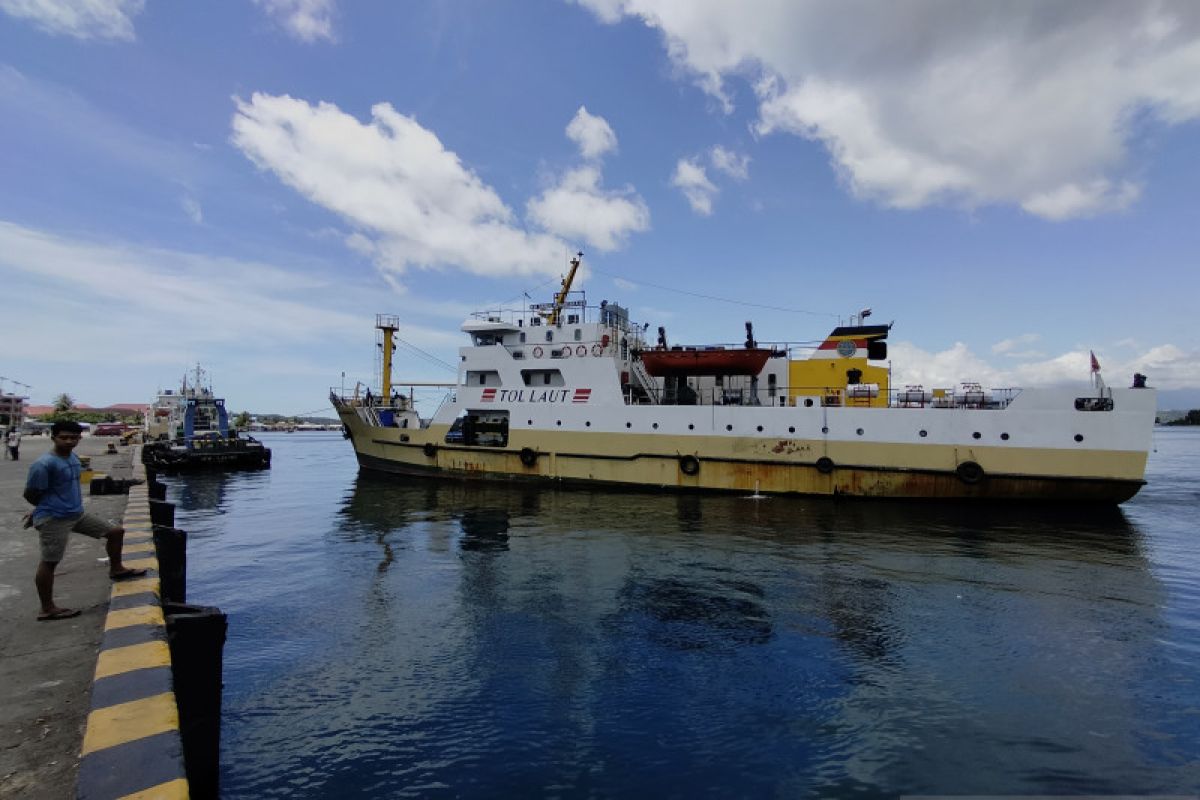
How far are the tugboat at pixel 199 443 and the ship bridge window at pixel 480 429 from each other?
12.2 metres

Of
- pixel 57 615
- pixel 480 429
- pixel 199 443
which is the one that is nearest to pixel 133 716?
pixel 57 615

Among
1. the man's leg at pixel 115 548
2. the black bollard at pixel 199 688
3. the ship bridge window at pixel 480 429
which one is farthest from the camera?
the ship bridge window at pixel 480 429

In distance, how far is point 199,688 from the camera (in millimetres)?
4328

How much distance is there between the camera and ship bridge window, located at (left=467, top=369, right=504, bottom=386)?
2431 cm

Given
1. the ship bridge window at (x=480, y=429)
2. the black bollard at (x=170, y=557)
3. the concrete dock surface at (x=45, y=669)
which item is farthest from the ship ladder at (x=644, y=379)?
the concrete dock surface at (x=45, y=669)

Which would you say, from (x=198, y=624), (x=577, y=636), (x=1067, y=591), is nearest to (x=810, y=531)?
(x=1067, y=591)

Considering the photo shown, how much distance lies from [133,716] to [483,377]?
70.8ft

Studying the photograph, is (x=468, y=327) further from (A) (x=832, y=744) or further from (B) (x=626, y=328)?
(A) (x=832, y=744)

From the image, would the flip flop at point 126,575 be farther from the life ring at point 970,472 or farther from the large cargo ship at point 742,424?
the life ring at point 970,472

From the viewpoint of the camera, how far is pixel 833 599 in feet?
30.1

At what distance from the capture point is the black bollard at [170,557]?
22.0 feet

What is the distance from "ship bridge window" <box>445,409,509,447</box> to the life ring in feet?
51.2

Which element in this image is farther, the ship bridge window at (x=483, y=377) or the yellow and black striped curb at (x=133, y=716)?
the ship bridge window at (x=483, y=377)

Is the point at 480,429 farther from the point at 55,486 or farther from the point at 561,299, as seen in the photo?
the point at 55,486
